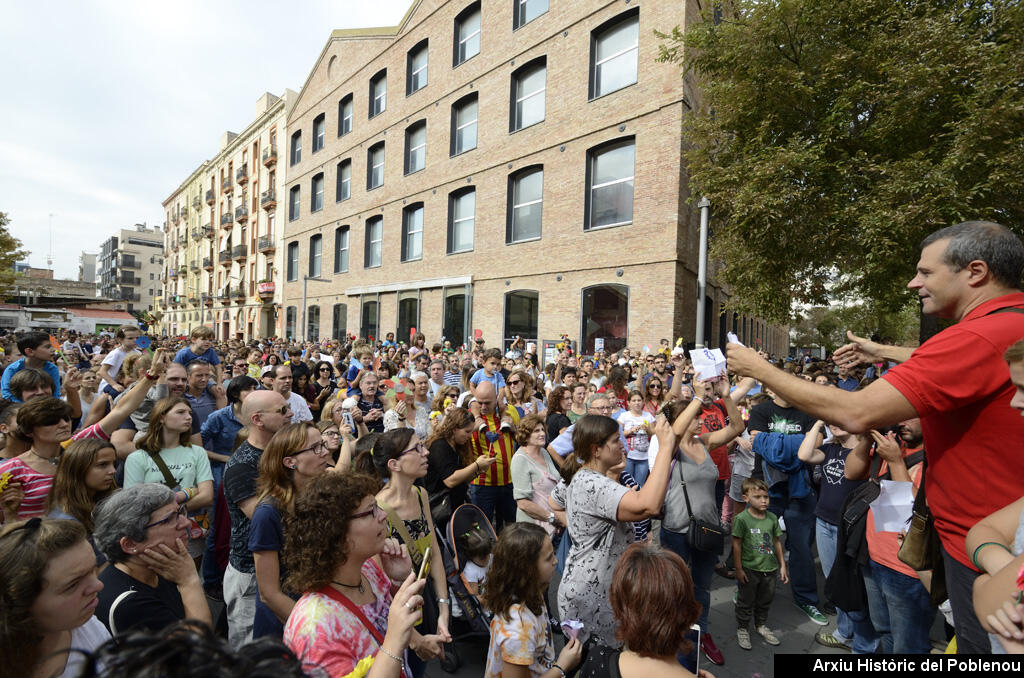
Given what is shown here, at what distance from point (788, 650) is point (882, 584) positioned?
1.17m

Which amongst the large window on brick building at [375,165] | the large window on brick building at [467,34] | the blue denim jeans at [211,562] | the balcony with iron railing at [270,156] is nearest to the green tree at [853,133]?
the blue denim jeans at [211,562]

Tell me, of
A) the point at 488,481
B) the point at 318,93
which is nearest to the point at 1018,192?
the point at 488,481

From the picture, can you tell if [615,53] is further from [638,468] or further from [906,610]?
[906,610]

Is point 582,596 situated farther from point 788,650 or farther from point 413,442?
point 788,650

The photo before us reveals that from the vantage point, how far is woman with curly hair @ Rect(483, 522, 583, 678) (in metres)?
2.44

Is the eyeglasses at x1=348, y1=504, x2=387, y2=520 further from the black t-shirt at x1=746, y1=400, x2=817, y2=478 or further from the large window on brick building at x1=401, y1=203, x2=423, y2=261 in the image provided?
the large window on brick building at x1=401, y1=203, x2=423, y2=261

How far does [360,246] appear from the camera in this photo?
24.8 metres

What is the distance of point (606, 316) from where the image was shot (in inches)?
578

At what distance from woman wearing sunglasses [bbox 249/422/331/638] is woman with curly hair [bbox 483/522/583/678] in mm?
1006

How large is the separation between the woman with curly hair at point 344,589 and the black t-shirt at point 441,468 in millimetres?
2092

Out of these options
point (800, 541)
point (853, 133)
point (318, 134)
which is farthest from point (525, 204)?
point (318, 134)

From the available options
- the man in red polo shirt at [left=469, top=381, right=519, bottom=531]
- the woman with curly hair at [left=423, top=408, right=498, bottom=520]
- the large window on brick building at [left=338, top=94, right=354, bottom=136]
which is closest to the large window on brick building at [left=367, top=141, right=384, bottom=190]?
the large window on brick building at [left=338, top=94, right=354, bottom=136]

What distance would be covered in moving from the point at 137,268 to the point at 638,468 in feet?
330

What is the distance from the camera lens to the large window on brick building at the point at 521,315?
16.7 m
